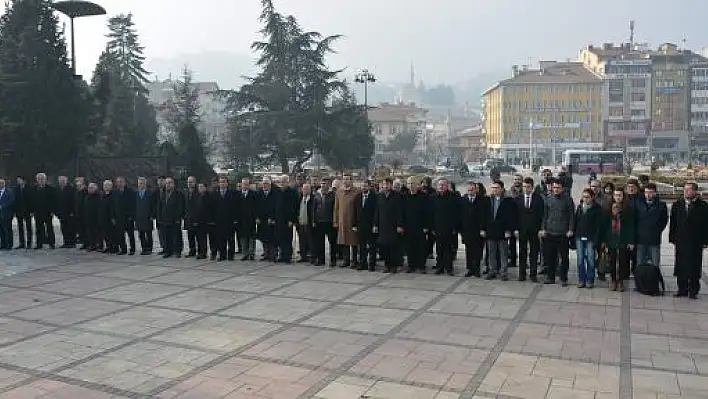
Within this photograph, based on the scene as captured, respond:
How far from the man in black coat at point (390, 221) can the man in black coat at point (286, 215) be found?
1911 millimetres

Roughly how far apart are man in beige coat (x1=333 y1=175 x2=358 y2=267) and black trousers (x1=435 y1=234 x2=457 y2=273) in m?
1.65

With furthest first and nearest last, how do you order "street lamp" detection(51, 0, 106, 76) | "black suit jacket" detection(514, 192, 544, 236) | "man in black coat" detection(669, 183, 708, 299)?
"street lamp" detection(51, 0, 106, 76)
"black suit jacket" detection(514, 192, 544, 236)
"man in black coat" detection(669, 183, 708, 299)

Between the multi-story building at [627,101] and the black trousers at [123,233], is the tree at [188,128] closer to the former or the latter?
the black trousers at [123,233]

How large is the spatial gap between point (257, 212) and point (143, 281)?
114 inches

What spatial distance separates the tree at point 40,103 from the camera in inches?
836

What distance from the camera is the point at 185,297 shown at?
34.4 feet

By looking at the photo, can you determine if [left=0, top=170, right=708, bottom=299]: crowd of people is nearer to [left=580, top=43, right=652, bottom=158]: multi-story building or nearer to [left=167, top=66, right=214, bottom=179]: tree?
[left=167, top=66, right=214, bottom=179]: tree

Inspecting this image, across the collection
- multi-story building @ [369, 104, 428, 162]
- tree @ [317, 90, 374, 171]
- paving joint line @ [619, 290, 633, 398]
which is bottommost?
paving joint line @ [619, 290, 633, 398]

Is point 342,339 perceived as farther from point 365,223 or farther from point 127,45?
point 127,45

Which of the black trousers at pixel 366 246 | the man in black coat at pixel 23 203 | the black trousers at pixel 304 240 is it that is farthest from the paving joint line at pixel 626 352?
the man in black coat at pixel 23 203

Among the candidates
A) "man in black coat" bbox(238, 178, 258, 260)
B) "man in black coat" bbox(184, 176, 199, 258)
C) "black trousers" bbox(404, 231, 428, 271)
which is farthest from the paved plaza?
"man in black coat" bbox(184, 176, 199, 258)

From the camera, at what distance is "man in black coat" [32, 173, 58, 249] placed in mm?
15727

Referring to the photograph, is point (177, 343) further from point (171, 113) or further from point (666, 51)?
point (666, 51)

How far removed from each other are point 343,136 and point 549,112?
70.6 m
